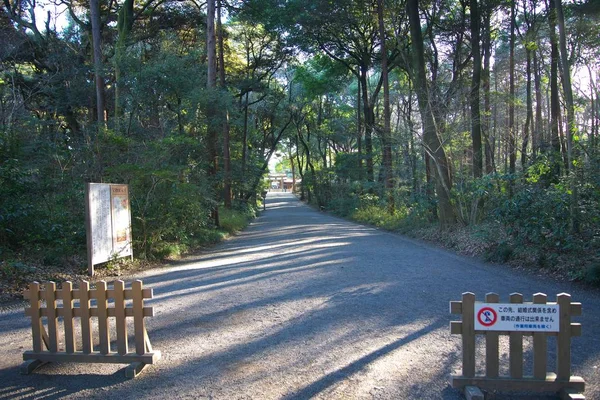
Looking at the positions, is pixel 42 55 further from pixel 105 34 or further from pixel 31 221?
pixel 31 221

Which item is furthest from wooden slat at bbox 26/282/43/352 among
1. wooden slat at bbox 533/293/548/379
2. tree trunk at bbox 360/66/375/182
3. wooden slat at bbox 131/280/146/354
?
tree trunk at bbox 360/66/375/182

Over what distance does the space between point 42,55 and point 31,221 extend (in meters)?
15.6

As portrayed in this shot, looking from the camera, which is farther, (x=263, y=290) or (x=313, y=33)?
(x=313, y=33)

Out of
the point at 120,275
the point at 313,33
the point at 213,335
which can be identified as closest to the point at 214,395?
the point at 213,335

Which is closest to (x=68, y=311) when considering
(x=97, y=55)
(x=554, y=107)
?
(x=97, y=55)

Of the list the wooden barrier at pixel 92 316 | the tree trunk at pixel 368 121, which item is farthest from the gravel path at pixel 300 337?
the tree trunk at pixel 368 121

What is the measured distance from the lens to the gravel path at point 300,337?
4117 millimetres

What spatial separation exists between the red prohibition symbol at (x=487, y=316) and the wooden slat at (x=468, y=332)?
0.19 feet

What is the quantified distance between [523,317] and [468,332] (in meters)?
0.46

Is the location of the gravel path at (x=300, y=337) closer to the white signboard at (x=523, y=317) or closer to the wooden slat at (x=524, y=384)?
the wooden slat at (x=524, y=384)

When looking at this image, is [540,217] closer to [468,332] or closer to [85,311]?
[468,332]

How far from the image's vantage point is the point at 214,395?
3967mm

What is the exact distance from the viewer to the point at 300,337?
5.47 meters

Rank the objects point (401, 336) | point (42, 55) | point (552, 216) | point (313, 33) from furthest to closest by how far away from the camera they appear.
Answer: point (313, 33)
point (42, 55)
point (552, 216)
point (401, 336)
